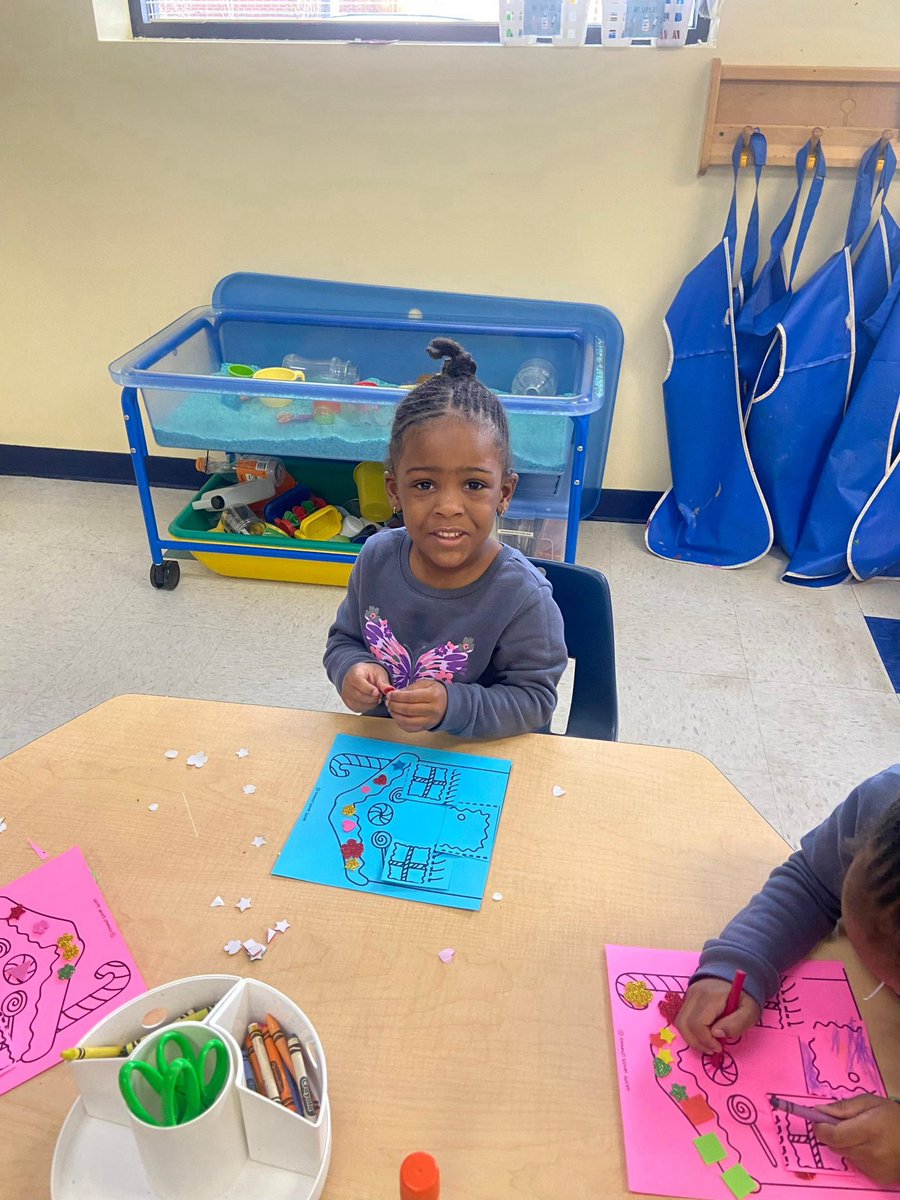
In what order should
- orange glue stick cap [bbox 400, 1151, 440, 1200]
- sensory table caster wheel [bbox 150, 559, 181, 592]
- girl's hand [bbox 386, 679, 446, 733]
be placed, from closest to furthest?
orange glue stick cap [bbox 400, 1151, 440, 1200], girl's hand [bbox 386, 679, 446, 733], sensory table caster wheel [bbox 150, 559, 181, 592]

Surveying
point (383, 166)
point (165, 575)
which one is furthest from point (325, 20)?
point (165, 575)

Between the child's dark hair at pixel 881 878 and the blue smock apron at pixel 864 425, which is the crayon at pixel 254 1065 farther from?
the blue smock apron at pixel 864 425

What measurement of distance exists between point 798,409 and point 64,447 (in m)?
2.50

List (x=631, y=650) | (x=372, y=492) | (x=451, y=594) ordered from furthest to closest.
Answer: (x=372, y=492)
(x=631, y=650)
(x=451, y=594)

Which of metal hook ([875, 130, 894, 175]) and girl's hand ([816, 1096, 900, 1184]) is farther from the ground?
metal hook ([875, 130, 894, 175])

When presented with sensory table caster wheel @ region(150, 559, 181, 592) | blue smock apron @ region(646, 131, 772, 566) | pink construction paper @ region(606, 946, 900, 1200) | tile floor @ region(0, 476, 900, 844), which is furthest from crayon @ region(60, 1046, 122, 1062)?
blue smock apron @ region(646, 131, 772, 566)

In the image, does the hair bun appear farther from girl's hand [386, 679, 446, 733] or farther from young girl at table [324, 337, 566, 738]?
girl's hand [386, 679, 446, 733]

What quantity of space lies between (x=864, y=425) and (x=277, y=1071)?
7.41 ft

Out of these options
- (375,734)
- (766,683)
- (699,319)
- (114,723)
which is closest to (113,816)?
(114,723)

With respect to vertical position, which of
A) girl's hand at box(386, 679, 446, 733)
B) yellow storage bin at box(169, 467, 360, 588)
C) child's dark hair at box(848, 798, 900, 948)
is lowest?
yellow storage bin at box(169, 467, 360, 588)

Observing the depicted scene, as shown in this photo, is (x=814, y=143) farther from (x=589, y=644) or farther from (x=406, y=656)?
(x=406, y=656)

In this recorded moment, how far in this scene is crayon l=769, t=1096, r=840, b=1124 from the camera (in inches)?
23.3

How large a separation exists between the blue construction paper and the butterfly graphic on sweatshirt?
0.59ft

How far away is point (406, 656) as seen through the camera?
111cm
